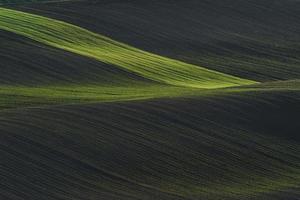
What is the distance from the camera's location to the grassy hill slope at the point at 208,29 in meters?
45.8

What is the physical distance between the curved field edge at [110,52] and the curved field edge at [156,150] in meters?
9.86

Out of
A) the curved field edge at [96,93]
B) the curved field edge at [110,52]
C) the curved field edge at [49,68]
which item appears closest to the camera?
the curved field edge at [96,93]

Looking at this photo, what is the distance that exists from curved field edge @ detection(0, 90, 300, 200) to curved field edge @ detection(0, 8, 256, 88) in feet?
32.4

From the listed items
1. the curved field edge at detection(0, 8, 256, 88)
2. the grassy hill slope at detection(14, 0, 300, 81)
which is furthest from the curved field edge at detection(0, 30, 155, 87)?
the grassy hill slope at detection(14, 0, 300, 81)

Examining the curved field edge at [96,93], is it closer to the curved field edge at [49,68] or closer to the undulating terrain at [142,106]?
the undulating terrain at [142,106]

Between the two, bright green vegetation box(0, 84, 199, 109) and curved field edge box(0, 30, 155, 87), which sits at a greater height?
bright green vegetation box(0, 84, 199, 109)

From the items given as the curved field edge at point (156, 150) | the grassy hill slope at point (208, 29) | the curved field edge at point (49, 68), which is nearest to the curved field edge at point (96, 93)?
the curved field edge at point (49, 68)

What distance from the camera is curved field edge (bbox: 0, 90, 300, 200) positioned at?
22906 mm

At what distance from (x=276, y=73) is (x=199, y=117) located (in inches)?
586

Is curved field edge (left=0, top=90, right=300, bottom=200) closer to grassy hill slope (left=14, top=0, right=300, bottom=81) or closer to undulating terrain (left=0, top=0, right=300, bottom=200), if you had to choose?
undulating terrain (left=0, top=0, right=300, bottom=200)

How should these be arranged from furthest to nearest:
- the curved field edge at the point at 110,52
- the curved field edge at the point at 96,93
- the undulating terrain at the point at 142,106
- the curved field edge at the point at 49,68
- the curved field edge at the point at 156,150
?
the curved field edge at the point at 110,52
the curved field edge at the point at 49,68
the curved field edge at the point at 96,93
the undulating terrain at the point at 142,106
the curved field edge at the point at 156,150

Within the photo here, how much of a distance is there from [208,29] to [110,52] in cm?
919

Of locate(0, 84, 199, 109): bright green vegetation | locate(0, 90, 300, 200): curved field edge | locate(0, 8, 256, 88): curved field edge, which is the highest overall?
locate(0, 90, 300, 200): curved field edge

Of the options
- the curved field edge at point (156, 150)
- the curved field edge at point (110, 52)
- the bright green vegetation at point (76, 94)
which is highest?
the curved field edge at point (156, 150)
